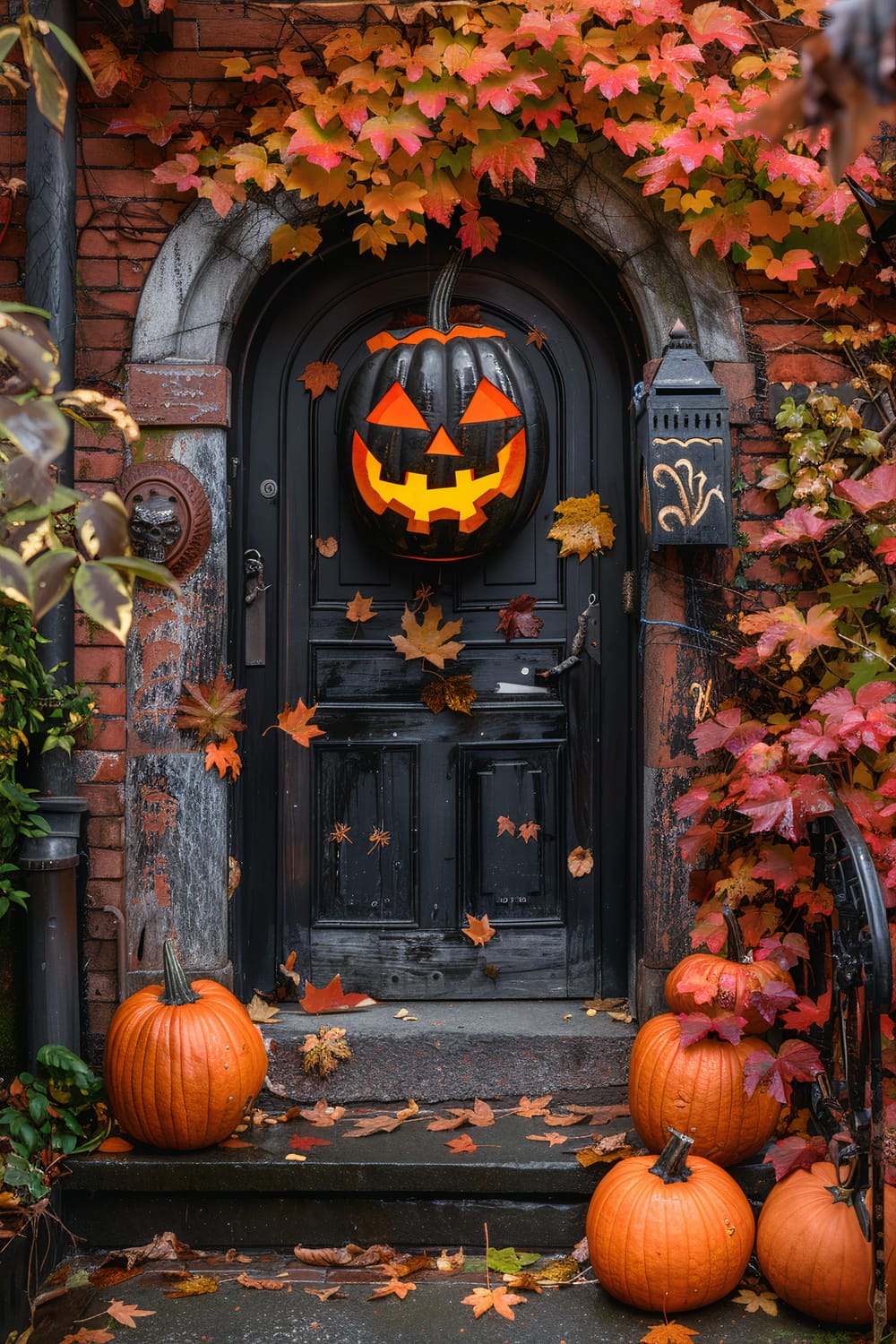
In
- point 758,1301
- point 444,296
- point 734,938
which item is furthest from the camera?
point 444,296

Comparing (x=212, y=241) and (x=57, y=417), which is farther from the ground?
(x=212, y=241)

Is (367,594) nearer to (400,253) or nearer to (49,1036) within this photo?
(400,253)

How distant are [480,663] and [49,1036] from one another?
1724 mm

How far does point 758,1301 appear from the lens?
252 cm

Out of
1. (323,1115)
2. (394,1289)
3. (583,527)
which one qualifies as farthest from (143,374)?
(394,1289)

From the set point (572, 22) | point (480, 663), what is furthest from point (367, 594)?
point (572, 22)

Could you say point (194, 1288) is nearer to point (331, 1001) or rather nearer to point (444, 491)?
point (331, 1001)

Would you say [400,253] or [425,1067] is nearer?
[425,1067]

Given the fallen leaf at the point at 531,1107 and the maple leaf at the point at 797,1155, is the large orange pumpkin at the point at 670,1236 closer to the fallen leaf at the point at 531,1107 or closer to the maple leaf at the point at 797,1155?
the maple leaf at the point at 797,1155

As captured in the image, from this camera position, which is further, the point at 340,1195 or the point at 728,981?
the point at 340,1195

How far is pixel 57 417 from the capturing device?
3.43 feet

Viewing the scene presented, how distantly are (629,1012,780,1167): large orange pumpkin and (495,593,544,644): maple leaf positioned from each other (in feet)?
4.51

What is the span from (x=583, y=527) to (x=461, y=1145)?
6.33 ft

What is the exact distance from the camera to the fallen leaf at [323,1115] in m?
3.04
